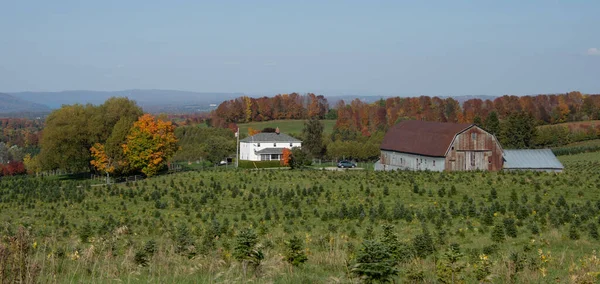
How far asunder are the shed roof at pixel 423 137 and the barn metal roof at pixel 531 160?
5.15 metres

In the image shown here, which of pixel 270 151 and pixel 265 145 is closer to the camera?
pixel 270 151

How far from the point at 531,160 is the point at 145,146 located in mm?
36958

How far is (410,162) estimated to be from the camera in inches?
2251

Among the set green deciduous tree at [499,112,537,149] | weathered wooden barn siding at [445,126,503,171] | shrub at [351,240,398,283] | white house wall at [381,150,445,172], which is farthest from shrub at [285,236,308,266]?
green deciduous tree at [499,112,537,149]

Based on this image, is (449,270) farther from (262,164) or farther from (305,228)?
(262,164)

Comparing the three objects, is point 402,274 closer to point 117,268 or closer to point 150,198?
point 117,268

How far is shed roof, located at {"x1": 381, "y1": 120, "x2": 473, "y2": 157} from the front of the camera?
53.2 metres

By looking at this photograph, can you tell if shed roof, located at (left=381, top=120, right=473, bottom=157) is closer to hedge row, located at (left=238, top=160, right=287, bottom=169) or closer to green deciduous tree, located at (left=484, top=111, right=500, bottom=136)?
hedge row, located at (left=238, top=160, right=287, bottom=169)

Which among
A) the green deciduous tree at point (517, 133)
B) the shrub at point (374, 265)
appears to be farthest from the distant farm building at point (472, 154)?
the shrub at point (374, 265)

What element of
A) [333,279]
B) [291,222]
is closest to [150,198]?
[291,222]

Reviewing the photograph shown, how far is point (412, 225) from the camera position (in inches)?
912

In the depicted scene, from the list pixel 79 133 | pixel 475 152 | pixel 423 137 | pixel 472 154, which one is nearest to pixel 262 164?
pixel 79 133

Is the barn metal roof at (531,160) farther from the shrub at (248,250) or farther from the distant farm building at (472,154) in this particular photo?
the shrub at (248,250)

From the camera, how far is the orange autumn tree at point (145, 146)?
59.1 m
